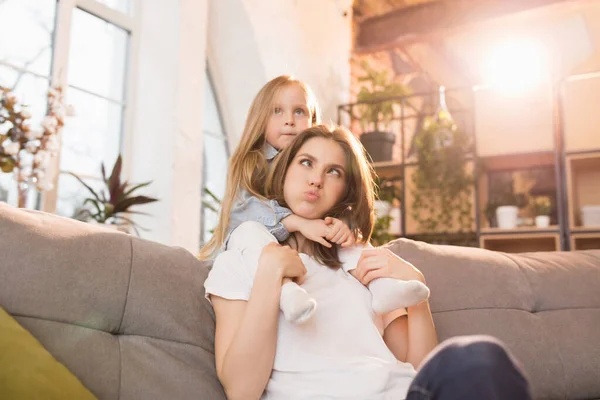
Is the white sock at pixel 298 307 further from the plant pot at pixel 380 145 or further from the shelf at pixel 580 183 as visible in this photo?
the plant pot at pixel 380 145

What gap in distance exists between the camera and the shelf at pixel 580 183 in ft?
11.9

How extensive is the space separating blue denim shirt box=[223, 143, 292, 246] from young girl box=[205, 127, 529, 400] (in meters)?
0.03

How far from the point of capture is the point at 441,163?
4.00 metres

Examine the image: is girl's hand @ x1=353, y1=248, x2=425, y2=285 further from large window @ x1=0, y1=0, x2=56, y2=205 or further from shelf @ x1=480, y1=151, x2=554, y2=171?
shelf @ x1=480, y1=151, x2=554, y2=171

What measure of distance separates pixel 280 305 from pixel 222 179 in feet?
10.1

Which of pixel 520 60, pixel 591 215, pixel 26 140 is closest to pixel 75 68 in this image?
pixel 26 140

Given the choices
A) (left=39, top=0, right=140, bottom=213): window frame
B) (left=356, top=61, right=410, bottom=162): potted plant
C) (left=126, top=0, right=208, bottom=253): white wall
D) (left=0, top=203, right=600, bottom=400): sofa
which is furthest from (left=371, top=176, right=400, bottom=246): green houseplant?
(left=0, top=203, right=600, bottom=400): sofa

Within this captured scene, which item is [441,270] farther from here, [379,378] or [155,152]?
[155,152]

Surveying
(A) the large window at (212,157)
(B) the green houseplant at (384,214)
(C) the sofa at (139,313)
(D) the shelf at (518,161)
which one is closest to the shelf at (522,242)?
(D) the shelf at (518,161)

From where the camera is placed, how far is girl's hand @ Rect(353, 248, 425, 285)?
3.95 feet

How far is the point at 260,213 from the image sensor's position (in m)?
1.41

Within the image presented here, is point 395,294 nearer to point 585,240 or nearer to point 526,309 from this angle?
point 526,309

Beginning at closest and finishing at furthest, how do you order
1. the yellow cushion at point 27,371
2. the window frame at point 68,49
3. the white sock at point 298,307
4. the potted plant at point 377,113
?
1. the yellow cushion at point 27,371
2. the white sock at point 298,307
3. the window frame at point 68,49
4. the potted plant at point 377,113

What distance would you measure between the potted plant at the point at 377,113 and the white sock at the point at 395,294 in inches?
129
